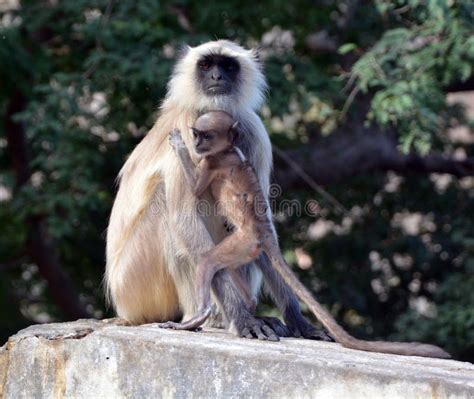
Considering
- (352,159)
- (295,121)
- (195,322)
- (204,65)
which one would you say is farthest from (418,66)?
(195,322)

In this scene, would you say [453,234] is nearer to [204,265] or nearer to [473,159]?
[473,159]

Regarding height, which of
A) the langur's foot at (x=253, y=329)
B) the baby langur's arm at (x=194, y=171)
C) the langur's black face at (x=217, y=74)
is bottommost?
the langur's foot at (x=253, y=329)

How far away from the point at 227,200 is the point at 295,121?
3489 mm

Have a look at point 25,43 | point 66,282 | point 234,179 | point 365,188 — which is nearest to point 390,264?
point 365,188

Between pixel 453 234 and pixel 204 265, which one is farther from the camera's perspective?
pixel 453 234

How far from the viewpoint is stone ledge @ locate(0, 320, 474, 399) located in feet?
11.0

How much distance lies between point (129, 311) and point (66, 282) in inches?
115

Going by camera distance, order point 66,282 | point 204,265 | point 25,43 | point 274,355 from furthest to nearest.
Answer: point 66,282 < point 25,43 < point 204,265 < point 274,355

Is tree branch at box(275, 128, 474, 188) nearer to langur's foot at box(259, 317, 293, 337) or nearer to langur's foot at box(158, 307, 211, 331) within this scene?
langur's foot at box(259, 317, 293, 337)

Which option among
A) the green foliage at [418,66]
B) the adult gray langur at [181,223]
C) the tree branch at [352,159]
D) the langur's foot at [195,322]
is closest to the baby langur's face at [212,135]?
the adult gray langur at [181,223]

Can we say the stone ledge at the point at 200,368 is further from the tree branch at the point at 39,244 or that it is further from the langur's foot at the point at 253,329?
the tree branch at the point at 39,244

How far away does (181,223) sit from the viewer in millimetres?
4367

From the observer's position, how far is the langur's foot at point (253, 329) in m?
4.12

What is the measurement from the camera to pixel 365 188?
789 centimetres
